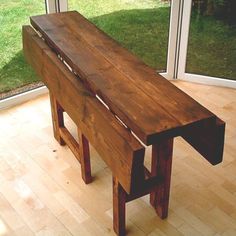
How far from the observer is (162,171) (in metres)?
1.86

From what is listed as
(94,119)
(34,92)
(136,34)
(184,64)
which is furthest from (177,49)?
(94,119)

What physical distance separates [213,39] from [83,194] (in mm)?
1864

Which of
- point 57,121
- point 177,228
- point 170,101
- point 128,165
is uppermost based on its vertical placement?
point 170,101

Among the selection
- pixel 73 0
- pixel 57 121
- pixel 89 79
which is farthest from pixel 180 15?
pixel 89 79

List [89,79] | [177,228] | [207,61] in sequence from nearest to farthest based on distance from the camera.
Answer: [89,79], [177,228], [207,61]

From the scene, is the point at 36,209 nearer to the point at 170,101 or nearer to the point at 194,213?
the point at 194,213

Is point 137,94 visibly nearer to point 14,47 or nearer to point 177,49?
point 177,49

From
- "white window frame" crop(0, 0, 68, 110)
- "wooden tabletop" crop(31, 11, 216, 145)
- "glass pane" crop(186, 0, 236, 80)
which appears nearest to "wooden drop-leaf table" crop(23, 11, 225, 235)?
"wooden tabletop" crop(31, 11, 216, 145)

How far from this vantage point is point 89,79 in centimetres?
175

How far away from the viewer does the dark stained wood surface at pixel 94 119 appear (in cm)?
145

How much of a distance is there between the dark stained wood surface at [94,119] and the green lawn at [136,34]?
939 millimetres

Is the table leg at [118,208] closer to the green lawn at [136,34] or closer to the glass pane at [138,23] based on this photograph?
the green lawn at [136,34]

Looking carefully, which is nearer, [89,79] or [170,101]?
[170,101]

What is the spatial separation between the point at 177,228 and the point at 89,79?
87 cm
